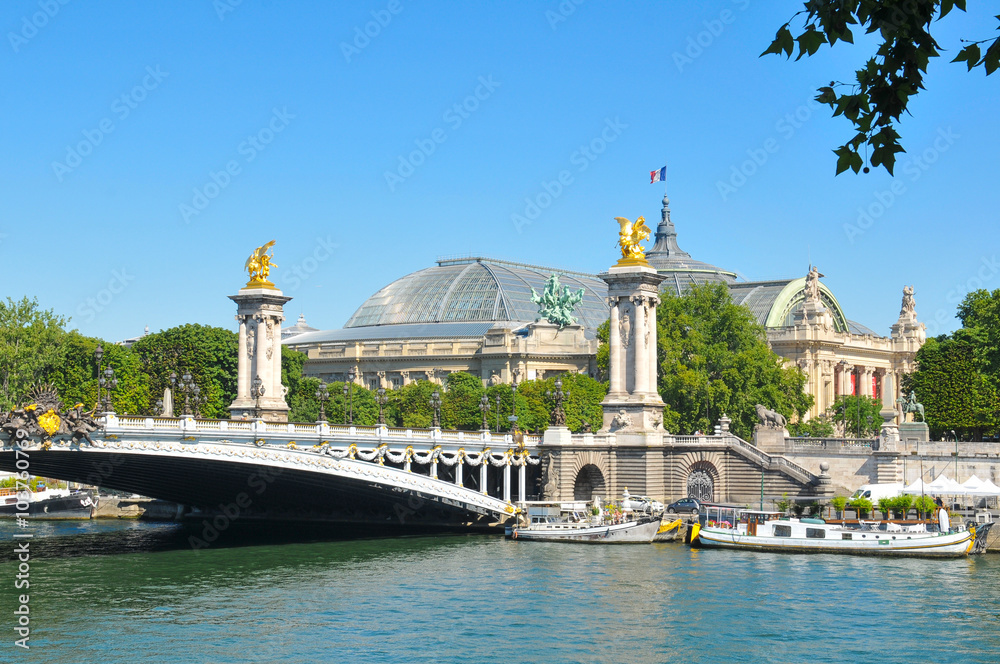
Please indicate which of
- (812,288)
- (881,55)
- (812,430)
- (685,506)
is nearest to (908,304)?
(812,288)

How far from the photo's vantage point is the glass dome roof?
147 m

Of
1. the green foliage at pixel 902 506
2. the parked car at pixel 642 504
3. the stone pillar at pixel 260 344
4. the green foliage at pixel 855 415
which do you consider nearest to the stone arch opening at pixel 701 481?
the parked car at pixel 642 504

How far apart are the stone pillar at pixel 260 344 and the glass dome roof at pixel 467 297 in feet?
221

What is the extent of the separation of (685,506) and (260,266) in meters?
28.3

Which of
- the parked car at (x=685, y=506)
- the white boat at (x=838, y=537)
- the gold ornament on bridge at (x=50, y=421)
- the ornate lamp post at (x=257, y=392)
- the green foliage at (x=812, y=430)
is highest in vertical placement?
the ornate lamp post at (x=257, y=392)

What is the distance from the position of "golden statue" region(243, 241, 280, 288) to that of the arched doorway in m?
21.0

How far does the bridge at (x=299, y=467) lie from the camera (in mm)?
53500

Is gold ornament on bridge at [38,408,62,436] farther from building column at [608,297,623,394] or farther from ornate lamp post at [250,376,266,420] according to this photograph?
building column at [608,297,623,394]

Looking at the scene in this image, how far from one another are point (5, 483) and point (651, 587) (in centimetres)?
5452

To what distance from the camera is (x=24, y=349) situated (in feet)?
299

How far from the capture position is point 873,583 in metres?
47.2

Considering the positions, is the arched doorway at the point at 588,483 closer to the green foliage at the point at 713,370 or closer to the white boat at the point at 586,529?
the white boat at the point at 586,529

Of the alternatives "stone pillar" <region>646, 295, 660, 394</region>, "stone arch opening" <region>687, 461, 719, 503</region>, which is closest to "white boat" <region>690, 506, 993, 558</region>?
"stone arch opening" <region>687, 461, 719, 503</region>

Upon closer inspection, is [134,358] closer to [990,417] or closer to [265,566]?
[265,566]
